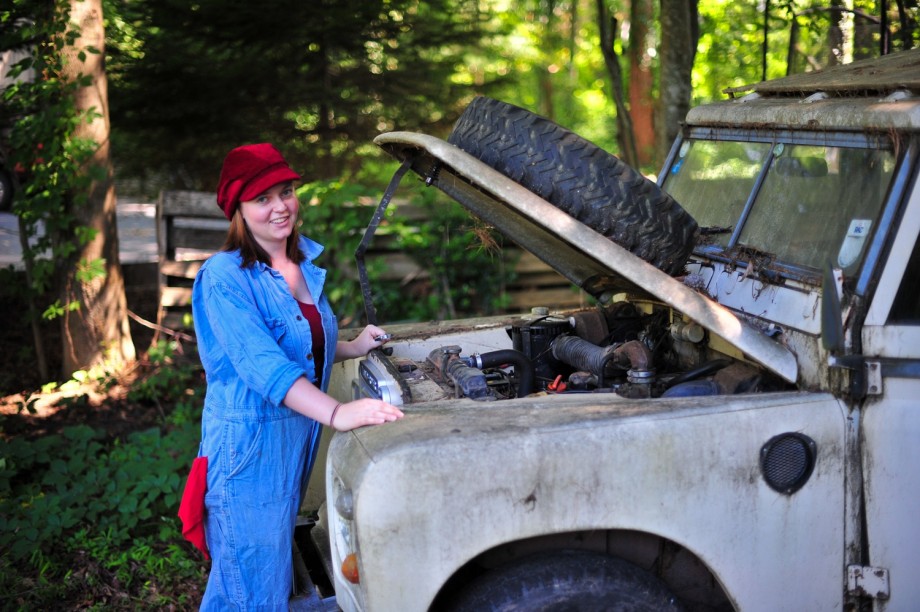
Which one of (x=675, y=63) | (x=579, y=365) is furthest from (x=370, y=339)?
(x=675, y=63)

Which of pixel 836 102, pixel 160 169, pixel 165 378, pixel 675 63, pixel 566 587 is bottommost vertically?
pixel 165 378

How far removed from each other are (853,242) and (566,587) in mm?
1405

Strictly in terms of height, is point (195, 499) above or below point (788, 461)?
below

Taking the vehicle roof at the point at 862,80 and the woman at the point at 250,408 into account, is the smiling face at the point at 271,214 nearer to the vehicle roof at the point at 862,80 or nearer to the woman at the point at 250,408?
the woman at the point at 250,408

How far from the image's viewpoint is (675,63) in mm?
6539

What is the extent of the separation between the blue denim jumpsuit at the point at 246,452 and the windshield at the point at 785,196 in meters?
1.74

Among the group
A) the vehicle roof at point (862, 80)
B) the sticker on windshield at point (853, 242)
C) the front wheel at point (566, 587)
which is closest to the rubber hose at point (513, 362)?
the front wheel at point (566, 587)

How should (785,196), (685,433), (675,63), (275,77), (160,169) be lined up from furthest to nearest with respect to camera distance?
1. (160,169)
2. (275,77)
3. (675,63)
4. (785,196)
5. (685,433)

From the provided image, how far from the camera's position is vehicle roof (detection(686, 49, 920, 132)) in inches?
107

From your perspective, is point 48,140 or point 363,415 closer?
point 363,415

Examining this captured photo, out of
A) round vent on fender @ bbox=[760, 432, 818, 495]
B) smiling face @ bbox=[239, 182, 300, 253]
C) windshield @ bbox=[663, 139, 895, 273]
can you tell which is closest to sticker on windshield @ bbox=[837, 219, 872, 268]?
windshield @ bbox=[663, 139, 895, 273]

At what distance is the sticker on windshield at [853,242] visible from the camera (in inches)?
105

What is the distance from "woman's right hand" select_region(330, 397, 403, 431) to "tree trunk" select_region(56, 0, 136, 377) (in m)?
4.17

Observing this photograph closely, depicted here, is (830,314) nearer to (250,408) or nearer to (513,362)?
(513,362)
